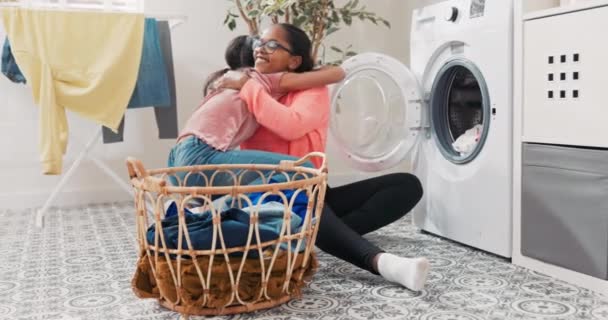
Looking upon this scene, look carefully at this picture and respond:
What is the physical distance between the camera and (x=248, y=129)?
1.91 m

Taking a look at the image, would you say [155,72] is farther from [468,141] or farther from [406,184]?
[468,141]

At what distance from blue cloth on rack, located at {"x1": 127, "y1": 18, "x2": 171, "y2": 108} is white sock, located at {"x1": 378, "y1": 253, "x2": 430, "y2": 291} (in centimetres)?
144

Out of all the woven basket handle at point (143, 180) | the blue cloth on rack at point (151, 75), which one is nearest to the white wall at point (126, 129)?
the blue cloth on rack at point (151, 75)

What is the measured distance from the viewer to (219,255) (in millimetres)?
1323

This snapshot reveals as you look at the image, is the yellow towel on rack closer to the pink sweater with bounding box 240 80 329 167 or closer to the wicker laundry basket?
the pink sweater with bounding box 240 80 329 167

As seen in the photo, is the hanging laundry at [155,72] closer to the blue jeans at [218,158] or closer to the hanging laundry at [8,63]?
the hanging laundry at [8,63]

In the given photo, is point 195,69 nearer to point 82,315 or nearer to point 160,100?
point 160,100

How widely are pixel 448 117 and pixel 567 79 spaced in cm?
60

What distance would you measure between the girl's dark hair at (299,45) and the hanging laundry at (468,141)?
0.56 metres

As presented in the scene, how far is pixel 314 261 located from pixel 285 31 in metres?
0.83

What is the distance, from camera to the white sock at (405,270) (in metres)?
1.43

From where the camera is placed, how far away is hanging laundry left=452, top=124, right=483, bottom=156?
1967 millimetres

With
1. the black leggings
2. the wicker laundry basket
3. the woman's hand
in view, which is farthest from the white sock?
the woman's hand

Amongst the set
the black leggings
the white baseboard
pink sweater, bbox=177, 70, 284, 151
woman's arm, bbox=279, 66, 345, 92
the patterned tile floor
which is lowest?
the patterned tile floor
